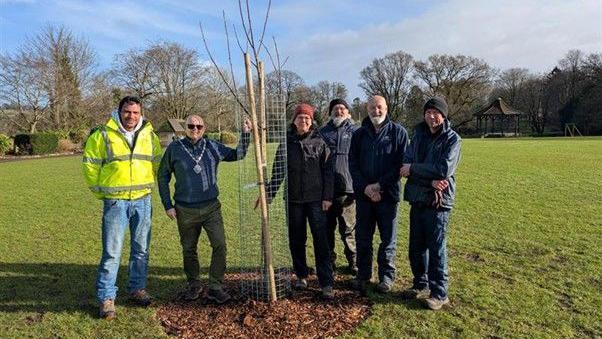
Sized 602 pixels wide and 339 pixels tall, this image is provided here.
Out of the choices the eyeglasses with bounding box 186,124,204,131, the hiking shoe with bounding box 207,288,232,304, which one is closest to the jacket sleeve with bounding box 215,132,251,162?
the eyeglasses with bounding box 186,124,204,131

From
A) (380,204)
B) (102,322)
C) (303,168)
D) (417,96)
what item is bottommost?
(102,322)

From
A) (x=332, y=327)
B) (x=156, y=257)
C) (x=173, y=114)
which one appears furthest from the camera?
(x=173, y=114)

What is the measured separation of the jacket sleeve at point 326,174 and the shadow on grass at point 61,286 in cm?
195

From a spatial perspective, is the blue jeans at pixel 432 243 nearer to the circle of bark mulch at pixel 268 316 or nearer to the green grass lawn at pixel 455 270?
the green grass lawn at pixel 455 270

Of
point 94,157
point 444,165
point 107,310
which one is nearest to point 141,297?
point 107,310

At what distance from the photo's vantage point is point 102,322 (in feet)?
14.2

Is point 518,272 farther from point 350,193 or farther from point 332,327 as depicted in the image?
point 332,327

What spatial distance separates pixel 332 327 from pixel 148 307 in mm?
1978

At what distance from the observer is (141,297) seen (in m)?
4.70

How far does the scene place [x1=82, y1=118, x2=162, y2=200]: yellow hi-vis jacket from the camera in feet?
14.1

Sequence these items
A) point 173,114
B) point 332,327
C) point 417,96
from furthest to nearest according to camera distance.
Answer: point 417,96 < point 173,114 < point 332,327

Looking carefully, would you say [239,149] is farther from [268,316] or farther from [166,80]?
[166,80]

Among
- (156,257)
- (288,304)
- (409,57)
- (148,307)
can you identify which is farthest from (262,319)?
(409,57)

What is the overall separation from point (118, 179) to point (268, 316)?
1.95 meters
